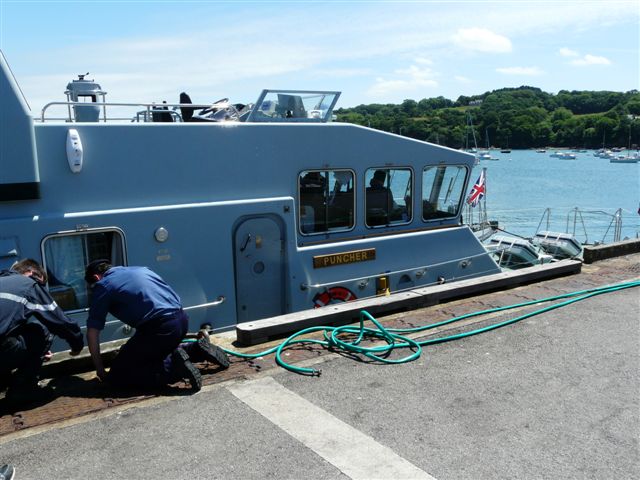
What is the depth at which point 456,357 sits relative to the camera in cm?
570

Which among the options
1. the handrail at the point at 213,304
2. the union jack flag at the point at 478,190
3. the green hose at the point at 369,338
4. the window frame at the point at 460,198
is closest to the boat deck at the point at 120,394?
the green hose at the point at 369,338

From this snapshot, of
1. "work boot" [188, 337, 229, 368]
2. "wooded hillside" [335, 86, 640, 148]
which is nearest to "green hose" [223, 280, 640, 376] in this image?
"work boot" [188, 337, 229, 368]

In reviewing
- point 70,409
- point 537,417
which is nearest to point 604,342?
point 537,417

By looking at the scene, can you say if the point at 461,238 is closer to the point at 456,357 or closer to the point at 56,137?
the point at 456,357

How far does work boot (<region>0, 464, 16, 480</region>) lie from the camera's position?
3.57 m

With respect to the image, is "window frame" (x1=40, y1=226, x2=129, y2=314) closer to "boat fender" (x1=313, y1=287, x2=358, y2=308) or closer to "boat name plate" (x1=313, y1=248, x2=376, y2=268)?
"boat name plate" (x1=313, y1=248, x2=376, y2=268)

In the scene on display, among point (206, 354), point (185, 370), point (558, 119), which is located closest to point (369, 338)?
point (206, 354)

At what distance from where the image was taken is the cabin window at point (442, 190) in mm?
9305

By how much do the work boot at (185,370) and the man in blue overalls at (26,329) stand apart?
792mm

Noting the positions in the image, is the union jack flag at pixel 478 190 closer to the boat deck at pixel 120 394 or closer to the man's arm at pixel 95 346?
the boat deck at pixel 120 394

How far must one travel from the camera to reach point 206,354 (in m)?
5.28

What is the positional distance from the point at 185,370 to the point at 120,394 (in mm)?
576

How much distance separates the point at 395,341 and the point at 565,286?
3605 millimetres

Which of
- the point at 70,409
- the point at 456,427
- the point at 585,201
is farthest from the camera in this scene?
the point at 585,201
